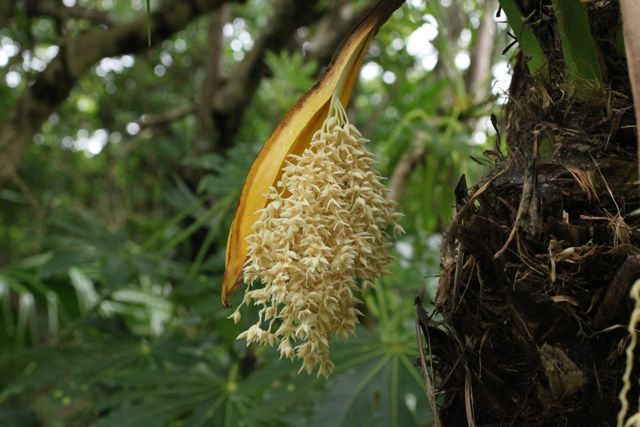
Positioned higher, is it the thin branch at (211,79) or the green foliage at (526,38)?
the thin branch at (211,79)

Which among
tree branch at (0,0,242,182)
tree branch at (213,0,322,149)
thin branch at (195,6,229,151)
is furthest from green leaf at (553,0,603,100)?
thin branch at (195,6,229,151)

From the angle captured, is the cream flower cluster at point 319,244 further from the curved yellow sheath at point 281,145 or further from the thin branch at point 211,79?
the thin branch at point 211,79

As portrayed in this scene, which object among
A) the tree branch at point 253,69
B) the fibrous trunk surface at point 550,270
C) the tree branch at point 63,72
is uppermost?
the tree branch at point 63,72

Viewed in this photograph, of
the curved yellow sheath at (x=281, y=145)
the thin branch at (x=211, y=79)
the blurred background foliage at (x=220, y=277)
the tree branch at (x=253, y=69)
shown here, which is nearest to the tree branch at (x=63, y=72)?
the blurred background foliage at (x=220, y=277)

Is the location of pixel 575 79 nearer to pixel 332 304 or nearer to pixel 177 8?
pixel 332 304

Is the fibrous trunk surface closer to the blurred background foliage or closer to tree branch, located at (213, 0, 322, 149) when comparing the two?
the blurred background foliage

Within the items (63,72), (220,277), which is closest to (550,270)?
(220,277)

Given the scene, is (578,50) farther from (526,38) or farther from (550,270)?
(550,270)
